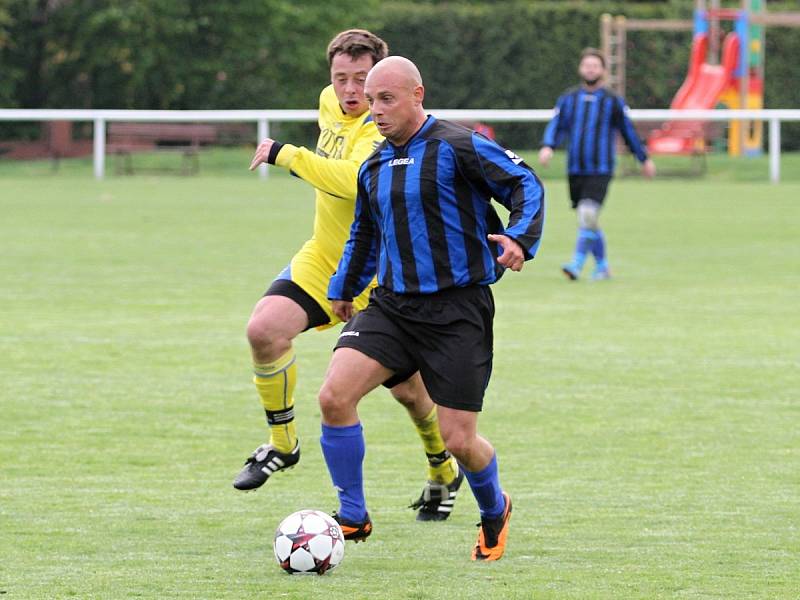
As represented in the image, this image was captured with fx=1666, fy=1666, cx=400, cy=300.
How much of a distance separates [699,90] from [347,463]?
2811cm

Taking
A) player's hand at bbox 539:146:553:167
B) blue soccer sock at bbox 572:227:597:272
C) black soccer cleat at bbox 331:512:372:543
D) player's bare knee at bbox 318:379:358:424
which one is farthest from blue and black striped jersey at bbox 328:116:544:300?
blue soccer sock at bbox 572:227:597:272

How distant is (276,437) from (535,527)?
1169 millimetres

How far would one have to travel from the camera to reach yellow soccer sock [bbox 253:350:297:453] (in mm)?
6627

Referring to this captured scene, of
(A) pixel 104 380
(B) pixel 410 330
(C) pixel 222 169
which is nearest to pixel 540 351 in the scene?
(A) pixel 104 380

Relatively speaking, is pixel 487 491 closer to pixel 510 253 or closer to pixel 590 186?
pixel 510 253

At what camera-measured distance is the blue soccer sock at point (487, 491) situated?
223 inches

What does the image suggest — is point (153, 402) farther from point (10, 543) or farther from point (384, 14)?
point (384, 14)

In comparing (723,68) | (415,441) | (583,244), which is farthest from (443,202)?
(723,68)

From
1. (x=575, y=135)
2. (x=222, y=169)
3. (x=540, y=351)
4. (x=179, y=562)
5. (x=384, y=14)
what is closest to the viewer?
(x=179, y=562)

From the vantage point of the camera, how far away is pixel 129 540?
5.78 meters

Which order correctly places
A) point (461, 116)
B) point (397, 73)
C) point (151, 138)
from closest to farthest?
point (397, 73)
point (461, 116)
point (151, 138)

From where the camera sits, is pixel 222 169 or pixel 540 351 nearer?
pixel 540 351

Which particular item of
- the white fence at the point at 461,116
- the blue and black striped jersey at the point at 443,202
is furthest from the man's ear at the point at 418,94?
the white fence at the point at 461,116

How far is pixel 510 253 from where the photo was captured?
5.29 meters
